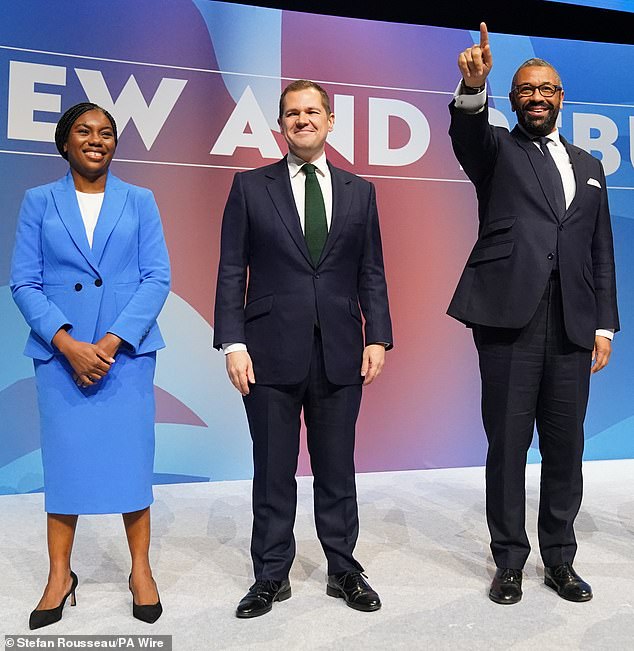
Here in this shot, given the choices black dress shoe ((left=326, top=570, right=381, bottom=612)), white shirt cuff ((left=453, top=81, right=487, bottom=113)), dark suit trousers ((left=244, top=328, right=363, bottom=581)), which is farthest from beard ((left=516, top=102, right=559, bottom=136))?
Result: black dress shoe ((left=326, top=570, right=381, bottom=612))

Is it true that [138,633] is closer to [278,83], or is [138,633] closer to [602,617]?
[602,617]

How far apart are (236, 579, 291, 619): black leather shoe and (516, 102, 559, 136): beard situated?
1726 millimetres

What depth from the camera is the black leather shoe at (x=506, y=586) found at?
244cm

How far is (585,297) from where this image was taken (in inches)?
99.6

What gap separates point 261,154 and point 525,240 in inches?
83.3

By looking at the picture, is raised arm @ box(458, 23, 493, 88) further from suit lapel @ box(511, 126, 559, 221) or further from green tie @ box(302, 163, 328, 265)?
green tie @ box(302, 163, 328, 265)

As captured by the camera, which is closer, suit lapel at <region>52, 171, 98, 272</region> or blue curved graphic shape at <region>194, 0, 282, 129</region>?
A: suit lapel at <region>52, 171, 98, 272</region>

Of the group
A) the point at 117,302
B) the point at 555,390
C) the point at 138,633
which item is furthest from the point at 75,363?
the point at 555,390

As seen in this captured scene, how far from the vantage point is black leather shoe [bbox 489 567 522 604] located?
244 centimetres

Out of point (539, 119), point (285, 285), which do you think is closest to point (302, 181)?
point (285, 285)

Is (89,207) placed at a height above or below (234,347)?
above

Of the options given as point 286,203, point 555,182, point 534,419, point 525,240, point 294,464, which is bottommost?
point 294,464

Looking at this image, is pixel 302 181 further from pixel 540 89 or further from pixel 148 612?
pixel 148 612

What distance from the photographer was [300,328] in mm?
2350
